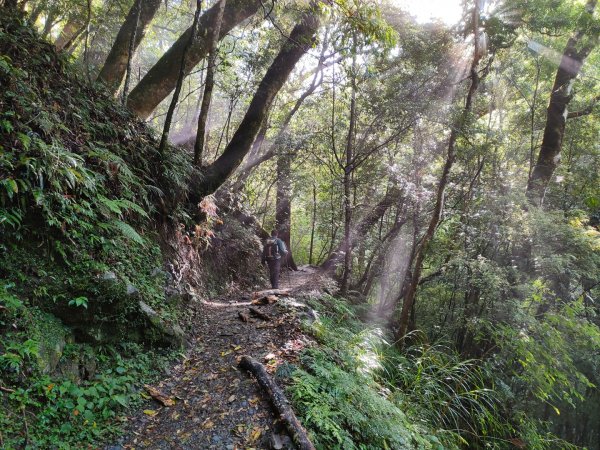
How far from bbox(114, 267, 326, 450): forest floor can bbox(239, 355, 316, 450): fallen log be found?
0.09m

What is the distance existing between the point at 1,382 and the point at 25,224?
168cm

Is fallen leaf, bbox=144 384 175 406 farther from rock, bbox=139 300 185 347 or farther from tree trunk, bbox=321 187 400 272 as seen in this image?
tree trunk, bbox=321 187 400 272

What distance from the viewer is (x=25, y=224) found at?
3.85m

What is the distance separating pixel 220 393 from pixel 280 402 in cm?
82

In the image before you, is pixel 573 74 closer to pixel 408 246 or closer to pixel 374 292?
pixel 408 246

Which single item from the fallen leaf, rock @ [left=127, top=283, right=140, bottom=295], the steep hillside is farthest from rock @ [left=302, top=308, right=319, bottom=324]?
rock @ [left=127, top=283, right=140, bottom=295]

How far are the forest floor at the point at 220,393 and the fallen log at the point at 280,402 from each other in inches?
3.6

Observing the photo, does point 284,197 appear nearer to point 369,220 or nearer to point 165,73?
point 369,220

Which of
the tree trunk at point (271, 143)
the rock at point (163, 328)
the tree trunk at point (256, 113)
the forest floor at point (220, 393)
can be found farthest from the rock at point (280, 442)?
the tree trunk at point (271, 143)

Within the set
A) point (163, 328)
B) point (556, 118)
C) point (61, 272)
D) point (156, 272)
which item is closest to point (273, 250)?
point (156, 272)

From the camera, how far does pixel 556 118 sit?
484 inches

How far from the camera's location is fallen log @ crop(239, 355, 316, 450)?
3.49 m

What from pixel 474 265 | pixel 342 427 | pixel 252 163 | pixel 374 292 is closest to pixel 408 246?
pixel 374 292

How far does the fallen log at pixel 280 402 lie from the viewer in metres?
3.49
